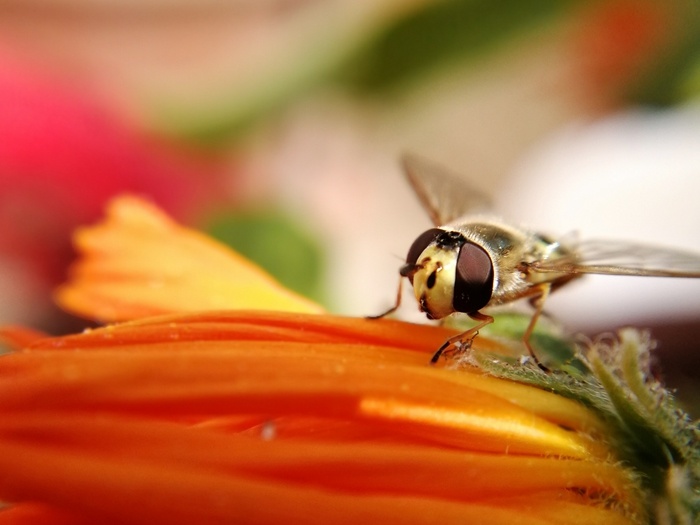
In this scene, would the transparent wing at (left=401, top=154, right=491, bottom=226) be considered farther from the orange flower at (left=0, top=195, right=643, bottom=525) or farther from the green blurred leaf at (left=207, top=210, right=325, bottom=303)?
the green blurred leaf at (left=207, top=210, right=325, bottom=303)

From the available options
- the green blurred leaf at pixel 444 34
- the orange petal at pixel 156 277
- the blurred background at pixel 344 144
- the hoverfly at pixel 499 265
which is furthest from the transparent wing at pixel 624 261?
the green blurred leaf at pixel 444 34

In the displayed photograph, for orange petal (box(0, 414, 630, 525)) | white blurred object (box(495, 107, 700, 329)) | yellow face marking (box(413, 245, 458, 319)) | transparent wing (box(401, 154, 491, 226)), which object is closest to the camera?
orange petal (box(0, 414, 630, 525))

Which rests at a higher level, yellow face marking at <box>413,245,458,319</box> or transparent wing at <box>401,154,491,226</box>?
transparent wing at <box>401,154,491,226</box>

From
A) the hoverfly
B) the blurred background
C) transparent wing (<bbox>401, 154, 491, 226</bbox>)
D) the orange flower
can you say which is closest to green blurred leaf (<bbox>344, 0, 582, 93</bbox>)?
the blurred background

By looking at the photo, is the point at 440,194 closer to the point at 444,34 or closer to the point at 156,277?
the point at 156,277

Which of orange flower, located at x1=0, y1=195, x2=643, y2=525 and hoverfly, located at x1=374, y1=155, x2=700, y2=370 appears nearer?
orange flower, located at x1=0, y1=195, x2=643, y2=525

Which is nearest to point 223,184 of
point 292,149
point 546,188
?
point 292,149

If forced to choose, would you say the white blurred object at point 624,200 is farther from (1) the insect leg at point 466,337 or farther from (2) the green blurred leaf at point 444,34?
(1) the insect leg at point 466,337
